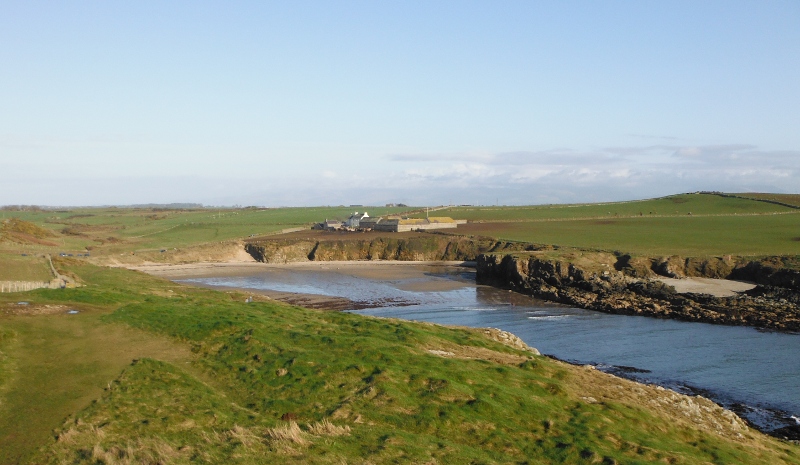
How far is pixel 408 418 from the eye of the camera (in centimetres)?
1669

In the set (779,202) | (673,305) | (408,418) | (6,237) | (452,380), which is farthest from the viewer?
(779,202)

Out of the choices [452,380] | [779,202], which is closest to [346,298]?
[452,380]

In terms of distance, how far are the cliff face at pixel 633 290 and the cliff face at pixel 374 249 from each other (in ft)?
54.8

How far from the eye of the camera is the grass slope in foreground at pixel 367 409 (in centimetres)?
1379

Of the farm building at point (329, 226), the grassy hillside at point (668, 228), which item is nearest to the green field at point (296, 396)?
the grassy hillside at point (668, 228)

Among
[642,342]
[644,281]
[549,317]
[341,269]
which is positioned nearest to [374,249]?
[341,269]

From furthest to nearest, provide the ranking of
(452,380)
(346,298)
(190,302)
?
(346,298) < (190,302) < (452,380)

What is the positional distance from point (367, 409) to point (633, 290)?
4471 centimetres

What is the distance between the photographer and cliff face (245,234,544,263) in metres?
90.2

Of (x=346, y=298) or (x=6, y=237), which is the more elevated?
(x=6, y=237)

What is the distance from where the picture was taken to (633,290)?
56594 millimetres

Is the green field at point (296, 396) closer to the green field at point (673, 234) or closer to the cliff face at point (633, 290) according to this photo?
the cliff face at point (633, 290)

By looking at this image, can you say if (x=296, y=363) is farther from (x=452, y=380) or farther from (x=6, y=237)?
(x=6, y=237)

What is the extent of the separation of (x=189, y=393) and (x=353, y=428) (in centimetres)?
511
